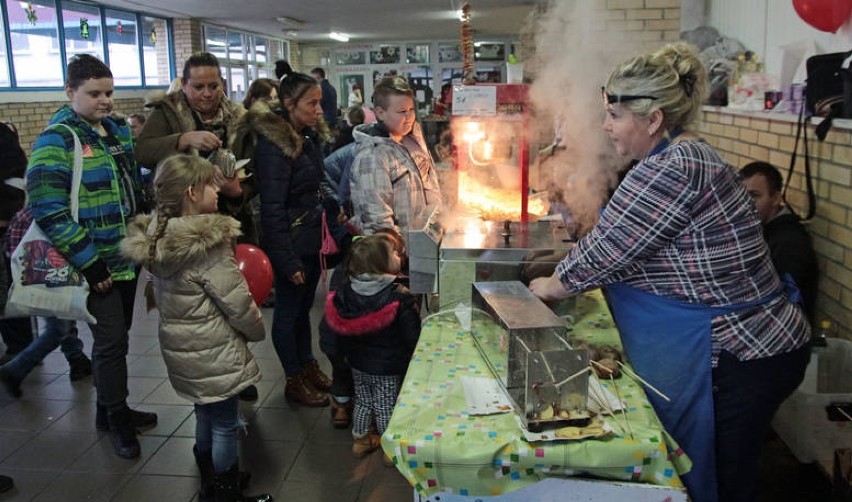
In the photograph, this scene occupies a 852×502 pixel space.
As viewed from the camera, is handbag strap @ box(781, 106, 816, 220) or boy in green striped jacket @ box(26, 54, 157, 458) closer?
boy in green striped jacket @ box(26, 54, 157, 458)

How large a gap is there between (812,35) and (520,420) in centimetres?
323

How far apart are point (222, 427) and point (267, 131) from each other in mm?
1474

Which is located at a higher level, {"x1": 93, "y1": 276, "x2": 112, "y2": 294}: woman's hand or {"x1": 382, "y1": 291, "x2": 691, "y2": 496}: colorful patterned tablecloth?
{"x1": 93, "y1": 276, "x2": 112, "y2": 294}: woman's hand

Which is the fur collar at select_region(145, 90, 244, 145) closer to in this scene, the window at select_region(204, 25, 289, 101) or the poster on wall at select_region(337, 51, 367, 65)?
the window at select_region(204, 25, 289, 101)

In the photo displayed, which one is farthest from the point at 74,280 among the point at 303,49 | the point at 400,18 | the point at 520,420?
the point at 303,49

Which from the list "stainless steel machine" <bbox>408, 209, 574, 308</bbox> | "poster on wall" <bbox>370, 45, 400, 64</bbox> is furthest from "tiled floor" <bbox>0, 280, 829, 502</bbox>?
"poster on wall" <bbox>370, 45, 400, 64</bbox>

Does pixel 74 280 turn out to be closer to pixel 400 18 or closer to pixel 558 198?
pixel 558 198

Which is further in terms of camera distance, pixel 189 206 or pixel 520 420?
pixel 189 206

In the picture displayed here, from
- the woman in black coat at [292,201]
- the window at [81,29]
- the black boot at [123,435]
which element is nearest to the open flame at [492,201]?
the woman in black coat at [292,201]

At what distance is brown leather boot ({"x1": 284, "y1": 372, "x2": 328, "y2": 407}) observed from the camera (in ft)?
13.2

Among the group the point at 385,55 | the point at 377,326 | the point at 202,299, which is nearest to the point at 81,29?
the point at 202,299

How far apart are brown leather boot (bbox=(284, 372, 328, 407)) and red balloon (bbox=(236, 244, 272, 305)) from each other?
0.77 meters

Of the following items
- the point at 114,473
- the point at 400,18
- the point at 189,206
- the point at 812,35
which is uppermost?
the point at 400,18

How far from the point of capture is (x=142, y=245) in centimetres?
276
